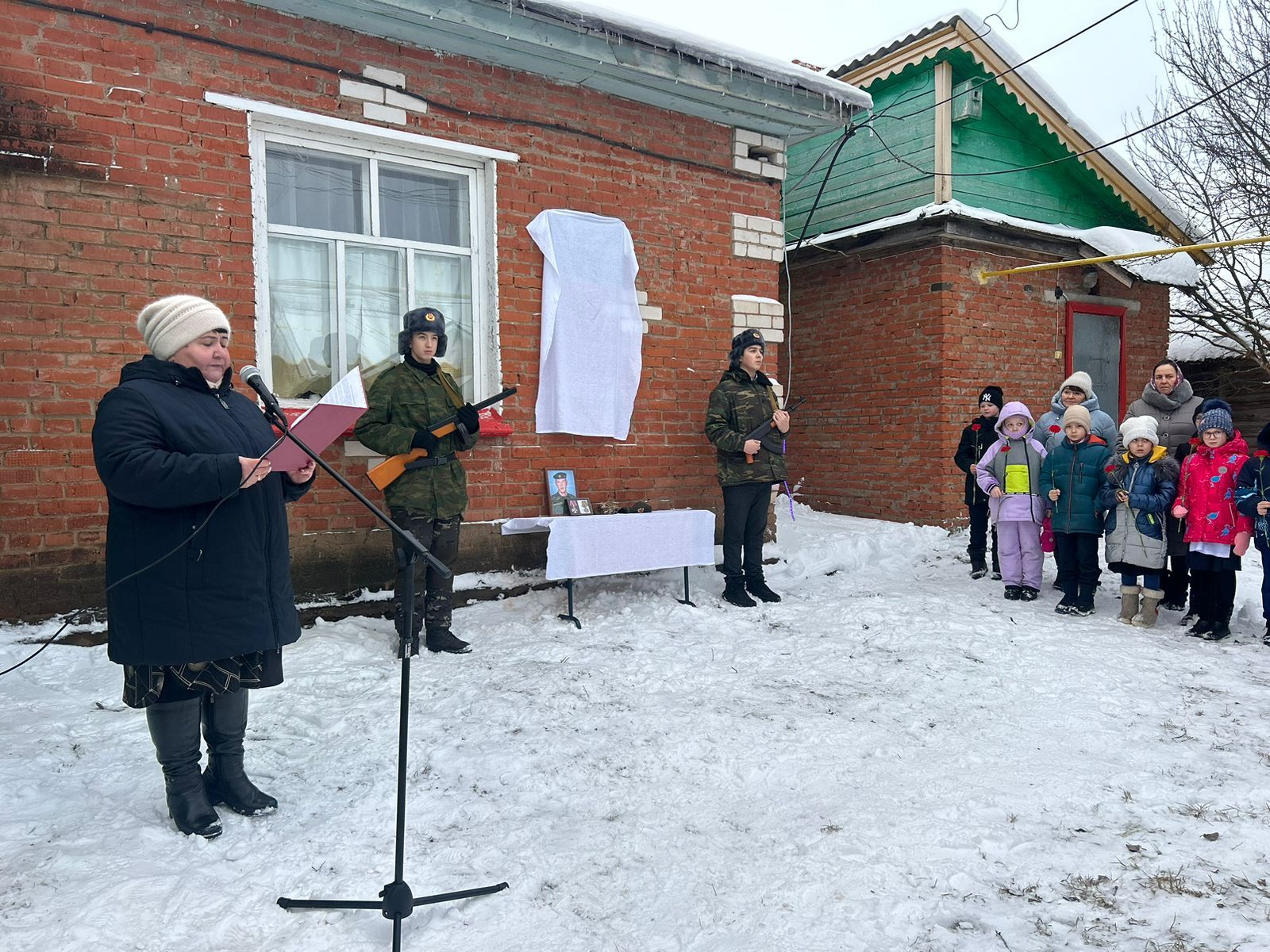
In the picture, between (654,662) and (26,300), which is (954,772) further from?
(26,300)

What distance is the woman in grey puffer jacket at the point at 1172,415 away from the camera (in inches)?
220

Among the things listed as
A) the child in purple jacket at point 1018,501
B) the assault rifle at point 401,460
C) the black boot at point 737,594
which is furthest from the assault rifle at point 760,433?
the assault rifle at point 401,460

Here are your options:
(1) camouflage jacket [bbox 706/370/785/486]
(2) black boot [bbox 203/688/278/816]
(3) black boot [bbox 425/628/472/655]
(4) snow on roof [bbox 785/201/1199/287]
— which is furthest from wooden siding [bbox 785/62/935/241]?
(2) black boot [bbox 203/688/278/816]

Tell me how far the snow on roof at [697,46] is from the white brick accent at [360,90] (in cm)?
103

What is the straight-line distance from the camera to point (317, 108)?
16.6 feet

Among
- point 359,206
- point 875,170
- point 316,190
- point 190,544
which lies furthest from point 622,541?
point 875,170

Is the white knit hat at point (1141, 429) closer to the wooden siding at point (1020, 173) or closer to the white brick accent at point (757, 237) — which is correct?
the white brick accent at point (757, 237)

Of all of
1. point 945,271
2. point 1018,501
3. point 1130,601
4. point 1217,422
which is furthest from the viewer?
point 945,271

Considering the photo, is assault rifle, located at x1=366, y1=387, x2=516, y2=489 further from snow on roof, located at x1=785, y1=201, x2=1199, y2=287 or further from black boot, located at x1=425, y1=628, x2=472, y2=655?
snow on roof, located at x1=785, y1=201, x2=1199, y2=287

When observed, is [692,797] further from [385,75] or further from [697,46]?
[697,46]

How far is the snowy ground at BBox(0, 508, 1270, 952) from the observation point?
2.31 meters

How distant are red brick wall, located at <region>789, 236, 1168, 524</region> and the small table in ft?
13.1

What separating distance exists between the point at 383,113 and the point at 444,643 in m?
3.32

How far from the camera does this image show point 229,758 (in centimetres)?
287
